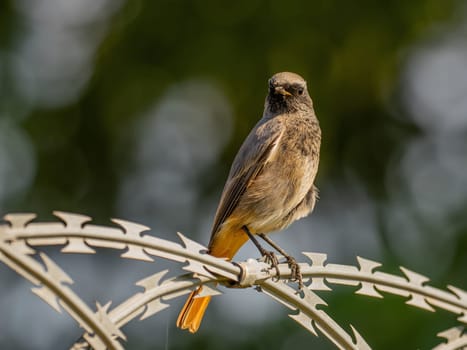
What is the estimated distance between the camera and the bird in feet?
16.6

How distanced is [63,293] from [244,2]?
334 inches

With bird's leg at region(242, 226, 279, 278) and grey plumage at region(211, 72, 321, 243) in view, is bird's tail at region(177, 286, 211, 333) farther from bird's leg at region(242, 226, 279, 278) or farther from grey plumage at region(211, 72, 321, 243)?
grey plumage at region(211, 72, 321, 243)

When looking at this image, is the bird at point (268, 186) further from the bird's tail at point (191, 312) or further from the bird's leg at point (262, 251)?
the bird's tail at point (191, 312)

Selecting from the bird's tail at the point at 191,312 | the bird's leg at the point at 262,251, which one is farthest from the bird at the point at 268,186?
the bird's tail at the point at 191,312

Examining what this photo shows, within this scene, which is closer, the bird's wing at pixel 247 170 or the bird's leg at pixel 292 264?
the bird's leg at pixel 292 264

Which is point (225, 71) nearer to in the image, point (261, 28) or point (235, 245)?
point (261, 28)

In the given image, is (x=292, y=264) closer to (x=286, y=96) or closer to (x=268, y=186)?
(x=268, y=186)

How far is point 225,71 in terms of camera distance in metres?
10.0

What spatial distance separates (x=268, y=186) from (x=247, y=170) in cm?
19

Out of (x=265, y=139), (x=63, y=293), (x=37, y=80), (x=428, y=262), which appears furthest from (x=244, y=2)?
(x=63, y=293)

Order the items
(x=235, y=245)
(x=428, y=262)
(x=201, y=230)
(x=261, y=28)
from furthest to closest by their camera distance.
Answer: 1. (x=261, y=28)
2. (x=201, y=230)
3. (x=428, y=262)
4. (x=235, y=245)

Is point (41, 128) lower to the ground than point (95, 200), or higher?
higher

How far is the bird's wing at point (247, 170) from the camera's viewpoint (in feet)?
16.8

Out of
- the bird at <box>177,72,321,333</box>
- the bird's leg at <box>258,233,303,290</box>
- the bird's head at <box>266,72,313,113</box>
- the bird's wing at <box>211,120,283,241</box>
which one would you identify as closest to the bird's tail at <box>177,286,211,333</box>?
the bird's leg at <box>258,233,303,290</box>
